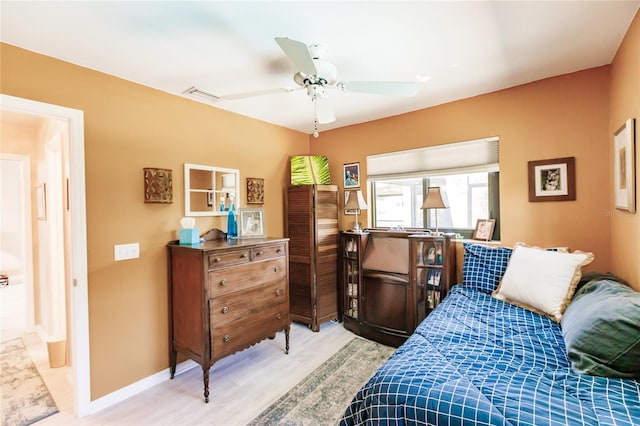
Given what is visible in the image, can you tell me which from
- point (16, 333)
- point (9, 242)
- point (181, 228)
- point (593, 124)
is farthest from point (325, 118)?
point (9, 242)

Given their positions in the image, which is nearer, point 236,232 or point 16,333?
point 236,232

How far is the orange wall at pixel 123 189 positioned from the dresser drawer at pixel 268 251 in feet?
2.23

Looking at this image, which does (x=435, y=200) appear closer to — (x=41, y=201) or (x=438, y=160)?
(x=438, y=160)

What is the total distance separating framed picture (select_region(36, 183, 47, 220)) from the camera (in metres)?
3.13

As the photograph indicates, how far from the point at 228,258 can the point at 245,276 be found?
246 mm

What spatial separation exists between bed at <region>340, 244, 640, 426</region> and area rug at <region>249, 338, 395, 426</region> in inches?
32.9

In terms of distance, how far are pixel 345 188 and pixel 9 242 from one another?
6.12 m

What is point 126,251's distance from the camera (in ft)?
7.66

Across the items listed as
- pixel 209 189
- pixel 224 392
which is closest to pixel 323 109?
pixel 209 189

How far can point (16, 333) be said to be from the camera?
11.3 feet

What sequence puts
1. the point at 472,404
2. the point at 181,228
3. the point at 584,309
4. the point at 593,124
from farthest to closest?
the point at 181,228 → the point at 593,124 → the point at 584,309 → the point at 472,404

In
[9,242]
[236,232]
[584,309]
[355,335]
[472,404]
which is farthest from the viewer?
[9,242]

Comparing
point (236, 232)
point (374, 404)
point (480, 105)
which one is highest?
point (480, 105)

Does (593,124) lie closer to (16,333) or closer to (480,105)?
(480,105)
